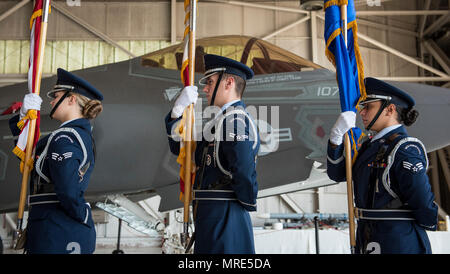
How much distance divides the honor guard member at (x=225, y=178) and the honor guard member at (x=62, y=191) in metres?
0.61

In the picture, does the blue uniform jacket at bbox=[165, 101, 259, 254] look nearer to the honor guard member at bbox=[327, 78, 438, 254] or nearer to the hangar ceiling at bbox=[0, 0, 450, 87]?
the honor guard member at bbox=[327, 78, 438, 254]

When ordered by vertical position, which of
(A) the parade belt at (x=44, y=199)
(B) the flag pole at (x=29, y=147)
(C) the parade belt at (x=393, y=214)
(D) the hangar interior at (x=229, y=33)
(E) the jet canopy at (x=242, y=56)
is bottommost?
(C) the parade belt at (x=393, y=214)

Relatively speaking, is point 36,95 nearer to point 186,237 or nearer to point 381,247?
point 186,237

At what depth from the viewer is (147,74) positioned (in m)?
5.02

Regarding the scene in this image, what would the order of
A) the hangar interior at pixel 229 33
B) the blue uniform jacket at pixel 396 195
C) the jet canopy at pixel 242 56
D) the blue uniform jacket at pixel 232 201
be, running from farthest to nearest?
the hangar interior at pixel 229 33 < the jet canopy at pixel 242 56 < the blue uniform jacket at pixel 232 201 < the blue uniform jacket at pixel 396 195

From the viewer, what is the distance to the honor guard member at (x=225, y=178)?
254 centimetres

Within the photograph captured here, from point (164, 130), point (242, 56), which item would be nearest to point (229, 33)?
point (242, 56)

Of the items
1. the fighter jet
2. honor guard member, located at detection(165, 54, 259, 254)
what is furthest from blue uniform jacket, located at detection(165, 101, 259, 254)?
the fighter jet

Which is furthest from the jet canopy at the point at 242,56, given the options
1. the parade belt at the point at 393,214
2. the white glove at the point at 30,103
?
the parade belt at the point at 393,214

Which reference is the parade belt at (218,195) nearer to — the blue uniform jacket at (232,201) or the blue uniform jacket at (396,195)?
the blue uniform jacket at (232,201)

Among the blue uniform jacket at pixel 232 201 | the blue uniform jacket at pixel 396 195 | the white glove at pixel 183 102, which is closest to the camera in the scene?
the blue uniform jacket at pixel 396 195

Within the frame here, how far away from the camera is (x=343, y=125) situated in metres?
2.64
